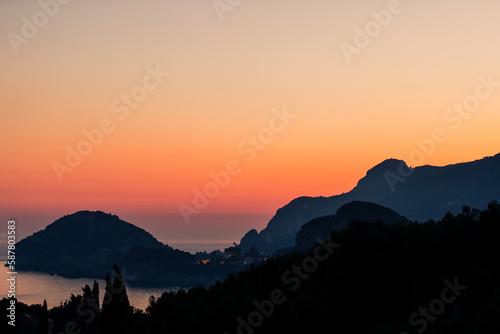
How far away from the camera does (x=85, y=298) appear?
351 feet

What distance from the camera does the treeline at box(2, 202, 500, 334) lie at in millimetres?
50438

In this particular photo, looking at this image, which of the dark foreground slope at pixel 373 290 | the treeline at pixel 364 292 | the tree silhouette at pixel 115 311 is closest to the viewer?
the dark foreground slope at pixel 373 290

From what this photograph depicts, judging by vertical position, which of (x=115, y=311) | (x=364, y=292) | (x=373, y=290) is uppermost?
(x=115, y=311)

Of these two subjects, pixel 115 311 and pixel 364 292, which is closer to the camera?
pixel 115 311

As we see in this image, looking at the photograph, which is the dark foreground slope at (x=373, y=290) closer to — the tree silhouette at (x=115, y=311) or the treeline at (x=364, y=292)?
the treeline at (x=364, y=292)

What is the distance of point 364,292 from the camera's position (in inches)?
2628

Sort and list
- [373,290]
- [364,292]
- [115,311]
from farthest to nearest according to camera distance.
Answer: [364,292] → [373,290] → [115,311]

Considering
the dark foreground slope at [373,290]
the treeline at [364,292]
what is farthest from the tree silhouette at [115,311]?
the dark foreground slope at [373,290]

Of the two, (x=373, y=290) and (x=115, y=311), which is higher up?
(x=115, y=311)

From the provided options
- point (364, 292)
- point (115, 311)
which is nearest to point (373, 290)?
point (364, 292)

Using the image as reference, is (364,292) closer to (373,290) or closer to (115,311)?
(373,290)

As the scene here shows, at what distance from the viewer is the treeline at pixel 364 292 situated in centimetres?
5044

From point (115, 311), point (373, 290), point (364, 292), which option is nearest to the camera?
point (115, 311)

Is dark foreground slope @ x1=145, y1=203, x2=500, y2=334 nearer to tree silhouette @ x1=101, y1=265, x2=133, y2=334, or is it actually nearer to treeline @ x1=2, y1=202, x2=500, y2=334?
treeline @ x1=2, y1=202, x2=500, y2=334
